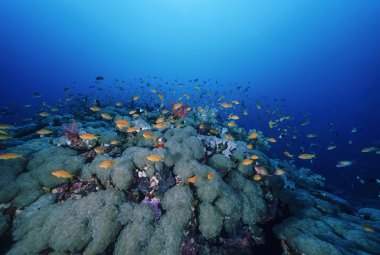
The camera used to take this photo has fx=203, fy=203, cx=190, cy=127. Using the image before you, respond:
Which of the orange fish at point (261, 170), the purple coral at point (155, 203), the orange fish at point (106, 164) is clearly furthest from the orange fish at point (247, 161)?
the orange fish at point (106, 164)

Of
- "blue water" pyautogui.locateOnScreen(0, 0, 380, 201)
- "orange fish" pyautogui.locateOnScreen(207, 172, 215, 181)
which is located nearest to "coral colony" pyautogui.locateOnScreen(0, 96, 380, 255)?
"orange fish" pyautogui.locateOnScreen(207, 172, 215, 181)

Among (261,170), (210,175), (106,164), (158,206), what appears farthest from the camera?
(261,170)

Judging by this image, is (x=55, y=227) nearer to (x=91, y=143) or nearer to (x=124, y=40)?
(x=91, y=143)

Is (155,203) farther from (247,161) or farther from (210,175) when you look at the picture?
(247,161)

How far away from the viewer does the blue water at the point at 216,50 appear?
96.9 m

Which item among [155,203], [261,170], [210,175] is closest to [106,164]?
[155,203]

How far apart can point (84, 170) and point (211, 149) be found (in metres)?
4.18

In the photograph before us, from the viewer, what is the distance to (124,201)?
504 cm

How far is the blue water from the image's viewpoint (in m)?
96.9

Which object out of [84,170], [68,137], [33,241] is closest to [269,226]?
[84,170]

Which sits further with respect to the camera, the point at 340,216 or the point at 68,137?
the point at 68,137

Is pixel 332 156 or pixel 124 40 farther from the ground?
pixel 124 40

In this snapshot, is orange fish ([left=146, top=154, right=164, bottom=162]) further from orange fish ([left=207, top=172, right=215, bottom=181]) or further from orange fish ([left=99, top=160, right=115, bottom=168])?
orange fish ([left=207, top=172, right=215, bottom=181])

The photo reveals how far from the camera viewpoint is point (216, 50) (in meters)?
180
